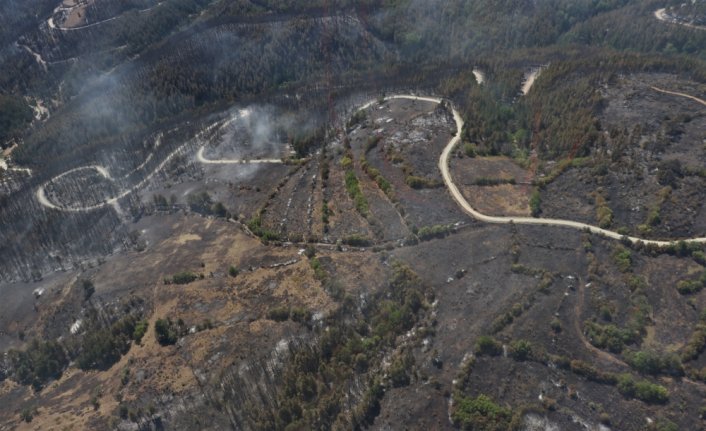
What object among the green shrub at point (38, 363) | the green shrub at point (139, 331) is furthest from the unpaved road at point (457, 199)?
the green shrub at point (139, 331)

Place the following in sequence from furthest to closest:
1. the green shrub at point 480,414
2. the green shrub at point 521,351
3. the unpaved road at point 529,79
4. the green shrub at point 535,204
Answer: the unpaved road at point 529,79, the green shrub at point 535,204, the green shrub at point 521,351, the green shrub at point 480,414

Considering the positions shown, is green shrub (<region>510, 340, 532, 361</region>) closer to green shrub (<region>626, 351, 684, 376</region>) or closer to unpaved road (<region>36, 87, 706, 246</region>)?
green shrub (<region>626, 351, 684, 376</region>)

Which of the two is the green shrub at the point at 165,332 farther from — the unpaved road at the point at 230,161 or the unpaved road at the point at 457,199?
the unpaved road at the point at 230,161

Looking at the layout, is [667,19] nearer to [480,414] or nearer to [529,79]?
[529,79]

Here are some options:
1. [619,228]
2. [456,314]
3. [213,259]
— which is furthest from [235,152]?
[619,228]

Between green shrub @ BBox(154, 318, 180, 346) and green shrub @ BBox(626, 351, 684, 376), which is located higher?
green shrub @ BBox(154, 318, 180, 346)

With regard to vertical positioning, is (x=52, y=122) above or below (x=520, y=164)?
above

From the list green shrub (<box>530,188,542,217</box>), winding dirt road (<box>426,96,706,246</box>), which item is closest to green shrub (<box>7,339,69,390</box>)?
winding dirt road (<box>426,96,706,246</box>)

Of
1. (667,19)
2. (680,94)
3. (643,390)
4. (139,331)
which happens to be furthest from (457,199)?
(667,19)

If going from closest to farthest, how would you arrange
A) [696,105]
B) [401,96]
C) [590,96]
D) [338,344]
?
[338,344], [696,105], [590,96], [401,96]

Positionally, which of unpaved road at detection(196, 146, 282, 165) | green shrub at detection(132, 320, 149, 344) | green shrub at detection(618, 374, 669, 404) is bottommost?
green shrub at detection(618, 374, 669, 404)

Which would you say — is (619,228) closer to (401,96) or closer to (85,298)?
(401,96)
